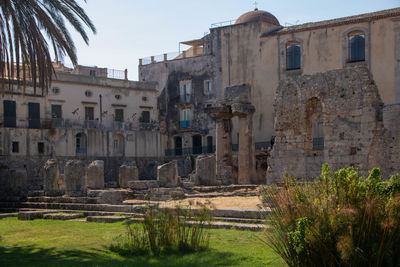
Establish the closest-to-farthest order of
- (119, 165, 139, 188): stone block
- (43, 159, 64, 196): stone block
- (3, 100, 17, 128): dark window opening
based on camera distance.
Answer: (43, 159, 64, 196): stone block, (119, 165, 139, 188): stone block, (3, 100, 17, 128): dark window opening

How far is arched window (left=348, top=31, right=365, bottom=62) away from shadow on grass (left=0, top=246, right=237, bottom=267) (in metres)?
29.2

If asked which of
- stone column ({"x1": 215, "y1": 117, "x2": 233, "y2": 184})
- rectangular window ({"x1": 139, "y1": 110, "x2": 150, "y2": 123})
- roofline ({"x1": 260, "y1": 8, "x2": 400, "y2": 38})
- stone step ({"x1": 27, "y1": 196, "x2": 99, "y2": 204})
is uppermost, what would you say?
roofline ({"x1": 260, "y1": 8, "x2": 400, "y2": 38})

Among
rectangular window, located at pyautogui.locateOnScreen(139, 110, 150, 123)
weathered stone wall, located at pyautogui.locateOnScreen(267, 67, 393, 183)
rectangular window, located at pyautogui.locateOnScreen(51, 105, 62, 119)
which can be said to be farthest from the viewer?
rectangular window, located at pyautogui.locateOnScreen(139, 110, 150, 123)

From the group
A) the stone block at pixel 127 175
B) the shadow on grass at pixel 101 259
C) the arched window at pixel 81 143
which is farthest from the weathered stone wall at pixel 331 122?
the arched window at pixel 81 143

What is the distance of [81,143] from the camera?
42.0 meters

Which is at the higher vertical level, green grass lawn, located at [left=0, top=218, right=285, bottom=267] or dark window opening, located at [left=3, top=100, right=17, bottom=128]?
dark window opening, located at [left=3, top=100, right=17, bottom=128]

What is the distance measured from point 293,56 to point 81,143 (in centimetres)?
1791

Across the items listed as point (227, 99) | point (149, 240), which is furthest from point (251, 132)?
point (149, 240)

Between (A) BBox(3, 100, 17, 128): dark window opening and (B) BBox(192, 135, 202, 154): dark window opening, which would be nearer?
(A) BBox(3, 100, 17, 128): dark window opening

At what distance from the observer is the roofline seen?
3403 centimetres

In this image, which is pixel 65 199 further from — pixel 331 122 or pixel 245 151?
pixel 245 151

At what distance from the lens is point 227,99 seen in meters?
27.9

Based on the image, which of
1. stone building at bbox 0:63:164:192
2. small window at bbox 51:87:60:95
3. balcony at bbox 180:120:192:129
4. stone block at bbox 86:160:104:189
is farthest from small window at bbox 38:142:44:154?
stone block at bbox 86:160:104:189

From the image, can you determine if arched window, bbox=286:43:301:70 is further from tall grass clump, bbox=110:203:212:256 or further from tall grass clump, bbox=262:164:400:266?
tall grass clump, bbox=262:164:400:266
